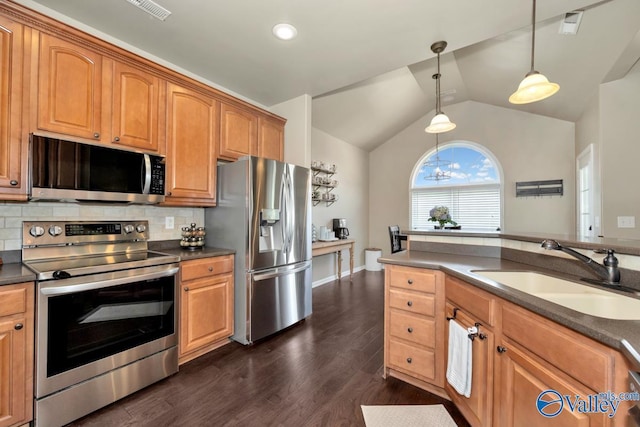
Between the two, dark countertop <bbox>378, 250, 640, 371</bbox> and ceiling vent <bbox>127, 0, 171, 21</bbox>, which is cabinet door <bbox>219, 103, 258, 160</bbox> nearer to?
ceiling vent <bbox>127, 0, 171, 21</bbox>

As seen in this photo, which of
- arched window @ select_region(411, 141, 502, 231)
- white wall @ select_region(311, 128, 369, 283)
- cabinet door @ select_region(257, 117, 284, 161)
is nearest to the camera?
cabinet door @ select_region(257, 117, 284, 161)

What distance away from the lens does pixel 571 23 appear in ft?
7.91

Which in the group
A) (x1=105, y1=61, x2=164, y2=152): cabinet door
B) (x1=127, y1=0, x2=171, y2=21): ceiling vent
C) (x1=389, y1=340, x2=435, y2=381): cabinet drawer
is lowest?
(x1=389, y1=340, x2=435, y2=381): cabinet drawer

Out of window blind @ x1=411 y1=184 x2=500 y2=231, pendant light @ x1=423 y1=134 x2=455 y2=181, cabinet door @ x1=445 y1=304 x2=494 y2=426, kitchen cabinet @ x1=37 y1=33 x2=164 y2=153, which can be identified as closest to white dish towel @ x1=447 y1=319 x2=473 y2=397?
cabinet door @ x1=445 y1=304 x2=494 y2=426

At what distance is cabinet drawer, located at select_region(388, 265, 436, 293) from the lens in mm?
1842

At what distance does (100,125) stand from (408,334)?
266cm

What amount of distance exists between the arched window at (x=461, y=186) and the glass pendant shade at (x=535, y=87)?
3.07 meters

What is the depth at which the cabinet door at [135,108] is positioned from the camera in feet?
6.69

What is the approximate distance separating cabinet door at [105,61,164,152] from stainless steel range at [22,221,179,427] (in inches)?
28.0

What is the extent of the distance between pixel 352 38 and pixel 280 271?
2192 mm

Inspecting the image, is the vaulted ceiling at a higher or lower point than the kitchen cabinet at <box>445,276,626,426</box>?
higher

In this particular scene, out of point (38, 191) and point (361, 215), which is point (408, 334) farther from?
point (361, 215)

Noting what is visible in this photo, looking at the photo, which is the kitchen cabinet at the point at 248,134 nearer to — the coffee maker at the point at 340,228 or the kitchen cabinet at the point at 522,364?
the coffee maker at the point at 340,228

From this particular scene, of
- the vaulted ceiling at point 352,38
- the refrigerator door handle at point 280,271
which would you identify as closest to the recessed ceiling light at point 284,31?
the vaulted ceiling at point 352,38
